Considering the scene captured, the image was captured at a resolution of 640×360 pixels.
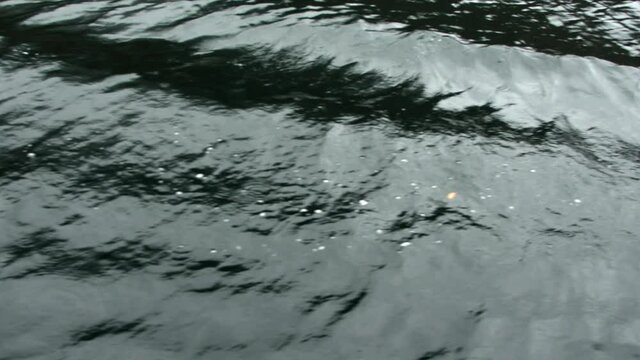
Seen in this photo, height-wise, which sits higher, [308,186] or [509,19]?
[509,19]

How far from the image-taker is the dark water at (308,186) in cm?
380

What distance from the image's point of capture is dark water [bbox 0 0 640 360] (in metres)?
3.80

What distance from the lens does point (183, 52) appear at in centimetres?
611

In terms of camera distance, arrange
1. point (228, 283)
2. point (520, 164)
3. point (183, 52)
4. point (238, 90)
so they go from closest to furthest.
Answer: point (228, 283) → point (520, 164) → point (238, 90) → point (183, 52)

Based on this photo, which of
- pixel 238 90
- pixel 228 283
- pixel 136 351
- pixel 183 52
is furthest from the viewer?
pixel 183 52

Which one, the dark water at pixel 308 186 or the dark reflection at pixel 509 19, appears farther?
the dark reflection at pixel 509 19

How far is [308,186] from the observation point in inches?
187

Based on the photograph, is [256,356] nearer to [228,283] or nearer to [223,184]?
[228,283]

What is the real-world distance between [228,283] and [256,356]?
57cm

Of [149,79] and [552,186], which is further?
[149,79]

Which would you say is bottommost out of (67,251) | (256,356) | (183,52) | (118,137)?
(256,356)

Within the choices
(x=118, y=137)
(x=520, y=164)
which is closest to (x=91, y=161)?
(x=118, y=137)

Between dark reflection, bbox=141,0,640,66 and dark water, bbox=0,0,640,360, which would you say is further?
dark reflection, bbox=141,0,640,66

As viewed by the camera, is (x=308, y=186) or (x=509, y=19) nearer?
(x=308, y=186)
